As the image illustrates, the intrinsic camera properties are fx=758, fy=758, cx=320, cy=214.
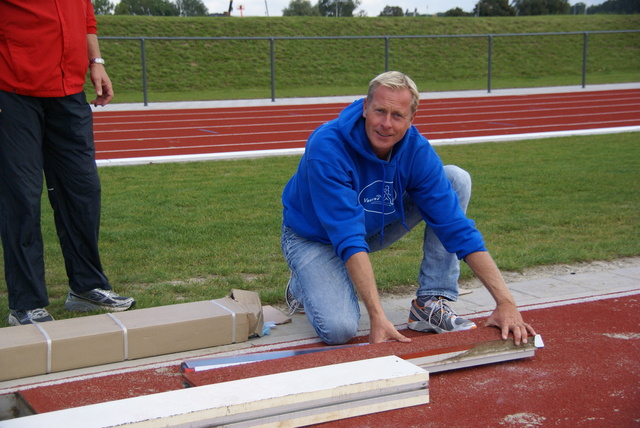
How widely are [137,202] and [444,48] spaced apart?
26.6 meters

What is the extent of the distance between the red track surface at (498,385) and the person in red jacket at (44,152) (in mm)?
932

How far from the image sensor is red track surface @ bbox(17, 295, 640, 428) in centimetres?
296

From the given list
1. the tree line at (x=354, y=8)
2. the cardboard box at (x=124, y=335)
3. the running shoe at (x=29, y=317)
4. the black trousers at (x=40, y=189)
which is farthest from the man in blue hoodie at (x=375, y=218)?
the tree line at (x=354, y=8)

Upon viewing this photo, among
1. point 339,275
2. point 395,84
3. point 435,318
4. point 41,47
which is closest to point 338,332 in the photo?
point 339,275

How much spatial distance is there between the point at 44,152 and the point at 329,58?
2598 centimetres

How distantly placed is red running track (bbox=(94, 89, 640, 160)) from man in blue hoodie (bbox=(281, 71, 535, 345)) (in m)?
6.93

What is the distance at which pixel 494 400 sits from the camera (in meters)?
3.13

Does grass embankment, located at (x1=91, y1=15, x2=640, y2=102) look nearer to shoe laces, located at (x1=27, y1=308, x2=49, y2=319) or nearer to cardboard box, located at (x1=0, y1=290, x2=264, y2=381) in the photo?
shoe laces, located at (x1=27, y1=308, x2=49, y2=319)

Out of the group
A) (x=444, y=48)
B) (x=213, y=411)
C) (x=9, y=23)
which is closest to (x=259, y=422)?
(x=213, y=411)

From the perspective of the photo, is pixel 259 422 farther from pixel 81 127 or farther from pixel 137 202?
pixel 137 202

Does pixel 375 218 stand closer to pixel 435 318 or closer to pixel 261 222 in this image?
pixel 435 318

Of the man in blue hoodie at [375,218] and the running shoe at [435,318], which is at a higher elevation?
the man in blue hoodie at [375,218]

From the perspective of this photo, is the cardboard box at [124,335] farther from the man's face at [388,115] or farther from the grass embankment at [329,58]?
the grass embankment at [329,58]

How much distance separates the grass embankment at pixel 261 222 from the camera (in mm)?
4953
